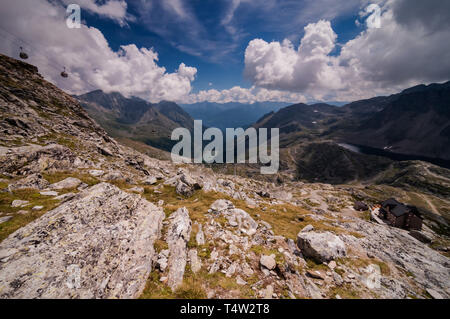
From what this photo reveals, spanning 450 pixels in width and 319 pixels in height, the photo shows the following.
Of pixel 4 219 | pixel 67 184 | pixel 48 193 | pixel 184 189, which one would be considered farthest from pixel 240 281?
pixel 184 189

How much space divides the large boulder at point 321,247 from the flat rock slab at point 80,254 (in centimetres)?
1639

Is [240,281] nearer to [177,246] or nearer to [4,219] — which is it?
[177,246]

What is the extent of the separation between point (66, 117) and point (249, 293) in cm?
9302

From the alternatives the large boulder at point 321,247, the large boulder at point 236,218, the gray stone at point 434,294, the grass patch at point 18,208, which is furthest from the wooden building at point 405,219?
the grass patch at point 18,208

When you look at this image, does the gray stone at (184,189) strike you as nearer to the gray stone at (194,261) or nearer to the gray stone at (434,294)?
the gray stone at (194,261)

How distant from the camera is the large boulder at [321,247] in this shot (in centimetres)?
1761

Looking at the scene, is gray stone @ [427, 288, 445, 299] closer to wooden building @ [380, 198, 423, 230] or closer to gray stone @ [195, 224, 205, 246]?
gray stone @ [195, 224, 205, 246]

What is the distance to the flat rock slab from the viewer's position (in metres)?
8.06

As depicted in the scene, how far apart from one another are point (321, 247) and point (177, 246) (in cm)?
1566
